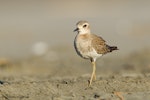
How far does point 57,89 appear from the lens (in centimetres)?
1145

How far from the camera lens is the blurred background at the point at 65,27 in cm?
2164

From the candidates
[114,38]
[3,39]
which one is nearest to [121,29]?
[114,38]

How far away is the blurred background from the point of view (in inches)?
852

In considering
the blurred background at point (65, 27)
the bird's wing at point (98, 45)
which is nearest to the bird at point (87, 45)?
the bird's wing at point (98, 45)

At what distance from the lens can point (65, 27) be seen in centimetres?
2956

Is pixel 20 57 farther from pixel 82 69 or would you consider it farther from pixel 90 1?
pixel 90 1

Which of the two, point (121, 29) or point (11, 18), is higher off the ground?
point (11, 18)

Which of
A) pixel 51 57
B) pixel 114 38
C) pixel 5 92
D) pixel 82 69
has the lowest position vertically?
pixel 5 92

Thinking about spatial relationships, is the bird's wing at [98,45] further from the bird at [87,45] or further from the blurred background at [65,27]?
the blurred background at [65,27]

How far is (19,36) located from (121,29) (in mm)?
3904

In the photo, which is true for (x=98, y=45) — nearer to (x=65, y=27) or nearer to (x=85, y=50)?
(x=85, y=50)

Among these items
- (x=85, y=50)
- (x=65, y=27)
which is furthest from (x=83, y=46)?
(x=65, y=27)

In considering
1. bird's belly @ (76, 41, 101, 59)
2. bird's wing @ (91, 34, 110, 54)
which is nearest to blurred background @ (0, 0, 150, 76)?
bird's wing @ (91, 34, 110, 54)

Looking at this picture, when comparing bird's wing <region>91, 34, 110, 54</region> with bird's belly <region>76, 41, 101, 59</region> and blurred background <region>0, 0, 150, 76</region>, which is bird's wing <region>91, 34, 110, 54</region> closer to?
bird's belly <region>76, 41, 101, 59</region>
